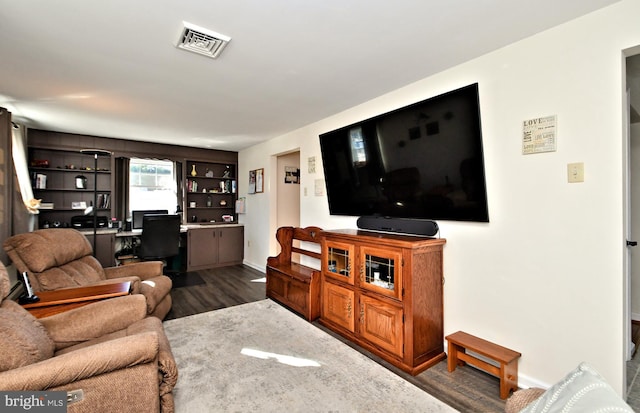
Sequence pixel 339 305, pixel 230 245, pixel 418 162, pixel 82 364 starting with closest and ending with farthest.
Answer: pixel 82 364
pixel 418 162
pixel 339 305
pixel 230 245

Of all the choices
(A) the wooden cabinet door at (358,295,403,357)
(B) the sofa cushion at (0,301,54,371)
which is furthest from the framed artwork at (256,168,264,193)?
(B) the sofa cushion at (0,301,54,371)

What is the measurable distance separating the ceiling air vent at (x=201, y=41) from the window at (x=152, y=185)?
4051mm

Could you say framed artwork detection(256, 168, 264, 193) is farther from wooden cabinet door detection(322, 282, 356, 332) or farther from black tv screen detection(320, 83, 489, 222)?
wooden cabinet door detection(322, 282, 356, 332)

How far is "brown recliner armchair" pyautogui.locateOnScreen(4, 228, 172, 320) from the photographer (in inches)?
93.5

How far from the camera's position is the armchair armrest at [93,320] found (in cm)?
182

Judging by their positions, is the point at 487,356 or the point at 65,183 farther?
the point at 65,183

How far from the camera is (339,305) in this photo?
2.90m

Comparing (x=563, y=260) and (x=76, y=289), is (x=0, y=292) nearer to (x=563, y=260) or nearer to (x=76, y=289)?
(x=76, y=289)

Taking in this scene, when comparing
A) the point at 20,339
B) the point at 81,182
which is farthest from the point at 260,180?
the point at 20,339

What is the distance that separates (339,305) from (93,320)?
193 cm

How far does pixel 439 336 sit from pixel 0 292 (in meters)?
2.90

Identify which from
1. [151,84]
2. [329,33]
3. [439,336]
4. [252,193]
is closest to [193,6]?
[329,33]

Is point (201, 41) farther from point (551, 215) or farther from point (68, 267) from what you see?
point (551, 215)

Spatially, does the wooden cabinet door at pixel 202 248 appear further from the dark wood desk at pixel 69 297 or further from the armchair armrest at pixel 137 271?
the dark wood desk at pixel 69 297
